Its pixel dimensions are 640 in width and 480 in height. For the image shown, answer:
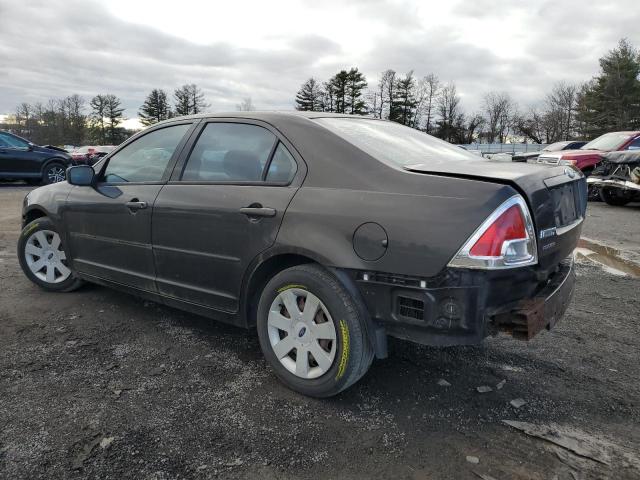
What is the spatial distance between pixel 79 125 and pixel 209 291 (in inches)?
3370

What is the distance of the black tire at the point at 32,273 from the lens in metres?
4.35

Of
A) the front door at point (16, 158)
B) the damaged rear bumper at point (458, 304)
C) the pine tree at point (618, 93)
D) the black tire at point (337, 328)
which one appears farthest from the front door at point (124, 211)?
the pine tree at point (618, 93)

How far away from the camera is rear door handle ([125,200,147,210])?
3414mm

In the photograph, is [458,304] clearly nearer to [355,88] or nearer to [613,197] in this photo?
[613,197]

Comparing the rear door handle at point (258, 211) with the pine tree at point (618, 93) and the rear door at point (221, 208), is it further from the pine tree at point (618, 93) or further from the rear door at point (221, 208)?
the pine tree at point (618, 93)

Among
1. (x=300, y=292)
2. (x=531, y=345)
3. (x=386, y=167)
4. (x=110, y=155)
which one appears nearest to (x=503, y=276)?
(x=386, y=167)

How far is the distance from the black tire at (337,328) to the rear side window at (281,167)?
540 millimetres

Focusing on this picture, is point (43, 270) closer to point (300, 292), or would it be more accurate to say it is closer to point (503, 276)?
point (300, 292)

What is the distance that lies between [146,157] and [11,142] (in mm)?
12338

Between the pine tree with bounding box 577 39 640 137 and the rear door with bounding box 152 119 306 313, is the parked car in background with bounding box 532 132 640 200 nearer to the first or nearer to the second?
the rear door with bounding box 152 119 306 313

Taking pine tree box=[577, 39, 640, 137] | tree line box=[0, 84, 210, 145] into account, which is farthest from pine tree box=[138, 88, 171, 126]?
pine tree box=[577, 39, 640, 137]

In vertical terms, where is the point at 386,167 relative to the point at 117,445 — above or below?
above

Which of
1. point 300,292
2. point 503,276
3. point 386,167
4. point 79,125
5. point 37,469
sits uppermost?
point 79,125

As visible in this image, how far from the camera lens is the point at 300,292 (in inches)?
104
